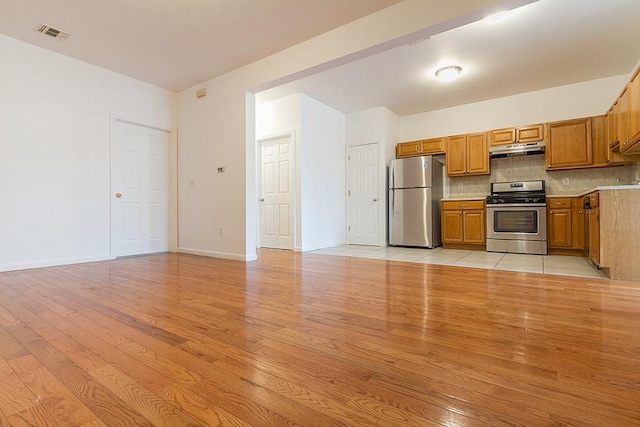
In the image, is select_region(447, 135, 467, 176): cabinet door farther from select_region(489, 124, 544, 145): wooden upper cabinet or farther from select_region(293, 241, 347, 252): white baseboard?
select_region(293, 241, 347, 252): white baseboard

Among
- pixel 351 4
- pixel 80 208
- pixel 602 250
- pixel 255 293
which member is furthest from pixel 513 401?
pixel 80 208

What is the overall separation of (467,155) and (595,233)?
98.8 inches

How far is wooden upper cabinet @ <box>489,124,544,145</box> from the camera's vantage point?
4.93 m

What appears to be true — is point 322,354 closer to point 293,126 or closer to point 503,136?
point 293,126

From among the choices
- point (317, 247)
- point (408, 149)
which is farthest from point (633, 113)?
point (317, 247)

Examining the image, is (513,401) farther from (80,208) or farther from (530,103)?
(530,103)

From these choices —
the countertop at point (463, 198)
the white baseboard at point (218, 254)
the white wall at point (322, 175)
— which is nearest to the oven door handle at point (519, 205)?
the countertop at point (463, 198)

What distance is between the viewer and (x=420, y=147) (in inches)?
235

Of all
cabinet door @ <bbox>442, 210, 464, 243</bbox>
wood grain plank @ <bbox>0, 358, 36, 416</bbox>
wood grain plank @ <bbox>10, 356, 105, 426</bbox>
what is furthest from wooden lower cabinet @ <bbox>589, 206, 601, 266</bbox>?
wood grain plank @ <bbox>0, 358, 36, 416</bbox>

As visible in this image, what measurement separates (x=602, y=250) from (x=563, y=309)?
1.56m

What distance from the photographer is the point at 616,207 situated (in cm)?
303

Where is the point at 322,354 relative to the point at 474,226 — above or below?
below

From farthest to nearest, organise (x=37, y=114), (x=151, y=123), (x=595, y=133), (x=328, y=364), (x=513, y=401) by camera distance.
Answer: (x=151, y=123) < (x=595, y=133) < (x=37, y=114) < (x=328, y=364) < (x=513, y=401)

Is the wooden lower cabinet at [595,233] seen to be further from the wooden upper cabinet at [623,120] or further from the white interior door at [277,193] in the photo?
the white interior door at [277,193]
